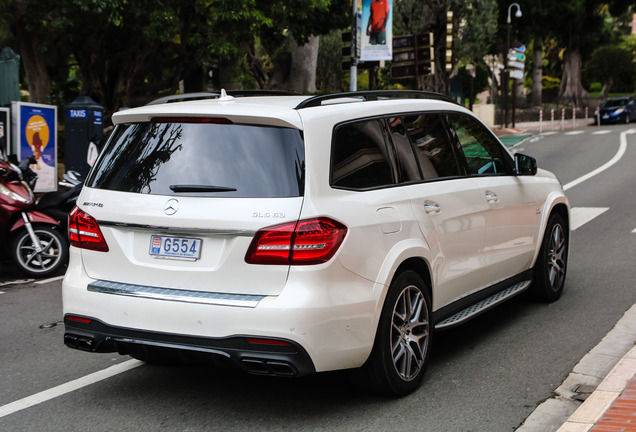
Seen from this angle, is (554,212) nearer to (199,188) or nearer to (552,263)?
(552,263)

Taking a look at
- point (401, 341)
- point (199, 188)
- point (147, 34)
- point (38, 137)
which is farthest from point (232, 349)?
point (147, 34)

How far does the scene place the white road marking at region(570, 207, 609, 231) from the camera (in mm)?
12266

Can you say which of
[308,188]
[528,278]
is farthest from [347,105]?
[528,278]

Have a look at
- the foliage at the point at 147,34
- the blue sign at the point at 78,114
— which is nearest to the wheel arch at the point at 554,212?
the blue sign at the point at 78,114

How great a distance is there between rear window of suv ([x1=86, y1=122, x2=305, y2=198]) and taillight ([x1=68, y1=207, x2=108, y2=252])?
22 cm

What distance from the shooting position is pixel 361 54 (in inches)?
906

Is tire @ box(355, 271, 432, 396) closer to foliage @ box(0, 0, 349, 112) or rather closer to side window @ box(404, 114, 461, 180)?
side window @ box(404, 114, 461, 180)

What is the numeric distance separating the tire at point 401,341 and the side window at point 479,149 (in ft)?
4.62

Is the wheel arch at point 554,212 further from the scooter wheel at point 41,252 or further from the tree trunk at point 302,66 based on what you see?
the tree trunk at point 302,66

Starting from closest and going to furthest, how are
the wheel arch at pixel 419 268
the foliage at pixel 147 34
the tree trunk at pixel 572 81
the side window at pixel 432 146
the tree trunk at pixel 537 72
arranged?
the wheel arch at pixel 419 268, the side window at pixel 432 146, the foliage at pixel 147 34, the tree trunk at pixel 537 72, the tree trunk at pixel 572 81

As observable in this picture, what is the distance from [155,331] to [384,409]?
1366mm

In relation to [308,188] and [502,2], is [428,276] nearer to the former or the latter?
[308,188]

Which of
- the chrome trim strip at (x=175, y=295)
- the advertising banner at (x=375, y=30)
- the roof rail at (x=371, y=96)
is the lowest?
the chrome trim strip at (x=175, y=295)

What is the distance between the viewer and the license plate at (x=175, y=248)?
14.4ft
